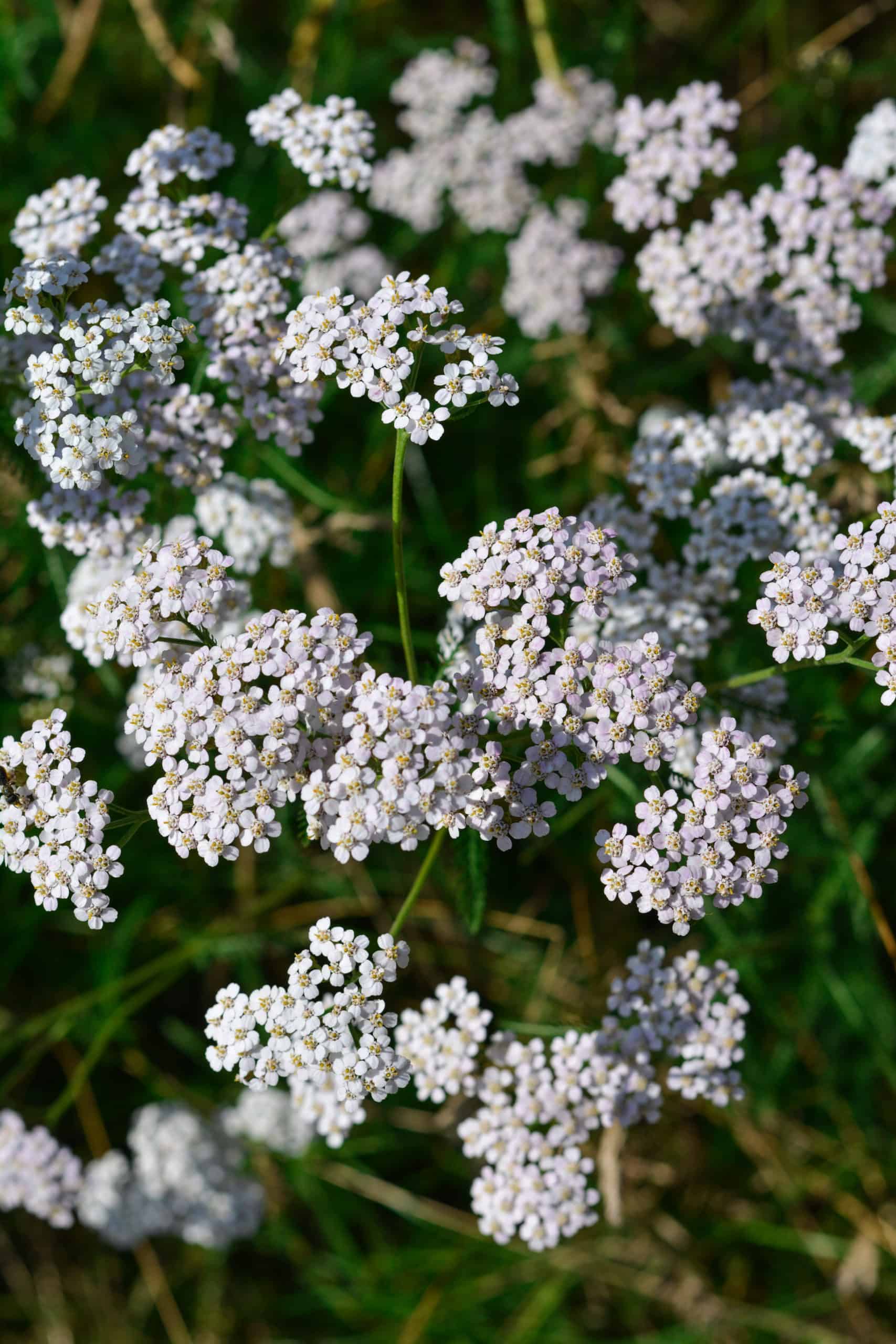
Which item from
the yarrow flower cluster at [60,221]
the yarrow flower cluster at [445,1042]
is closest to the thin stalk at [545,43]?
the yarrow flower cluster at [60,221]

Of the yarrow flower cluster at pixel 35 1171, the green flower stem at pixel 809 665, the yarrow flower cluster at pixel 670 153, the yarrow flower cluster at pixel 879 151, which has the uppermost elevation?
the yarrow flower cluster at pixel 670 153

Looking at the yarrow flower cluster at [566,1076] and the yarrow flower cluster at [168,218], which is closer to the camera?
the yarrow flower cluster at [566,1076]

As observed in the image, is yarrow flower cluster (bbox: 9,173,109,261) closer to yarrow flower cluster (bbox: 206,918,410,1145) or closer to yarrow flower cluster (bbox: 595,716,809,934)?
yarrow flower cluster (bbox: 206,918,410,1145)

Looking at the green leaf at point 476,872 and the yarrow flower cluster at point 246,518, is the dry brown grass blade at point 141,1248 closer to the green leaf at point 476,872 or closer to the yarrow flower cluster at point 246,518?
the yarrow flower cluster at point 246,518

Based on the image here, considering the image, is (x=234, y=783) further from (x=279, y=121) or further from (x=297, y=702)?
(x=279, y=121)

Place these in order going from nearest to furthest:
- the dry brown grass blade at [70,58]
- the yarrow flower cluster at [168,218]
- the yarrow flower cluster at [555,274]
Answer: the yarrow flower cluster at [168,218] < the yarrow flower cluster at [555,274] < the dry brown grass blade at [70,58]

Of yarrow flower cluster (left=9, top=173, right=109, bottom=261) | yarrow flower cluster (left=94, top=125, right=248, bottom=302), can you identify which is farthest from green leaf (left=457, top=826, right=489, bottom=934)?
yarrow flower cluster (left=9, top=173, right=109, bottom=261)

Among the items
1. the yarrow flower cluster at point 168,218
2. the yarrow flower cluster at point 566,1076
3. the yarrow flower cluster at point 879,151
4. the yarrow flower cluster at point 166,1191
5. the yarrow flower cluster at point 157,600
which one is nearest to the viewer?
the yarrow flower cluster at point 157,600

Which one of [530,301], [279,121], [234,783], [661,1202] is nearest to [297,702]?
[234,783]

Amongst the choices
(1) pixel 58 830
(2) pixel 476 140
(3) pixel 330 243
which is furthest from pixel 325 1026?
(2) pixel 476 140
